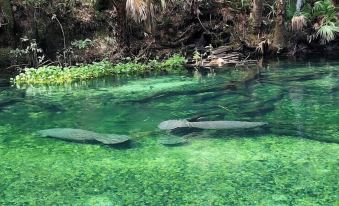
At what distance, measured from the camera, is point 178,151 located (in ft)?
15.4

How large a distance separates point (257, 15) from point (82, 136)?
28.8 ft

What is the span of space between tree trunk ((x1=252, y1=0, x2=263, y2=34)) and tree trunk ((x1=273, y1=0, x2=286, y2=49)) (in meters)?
0.52

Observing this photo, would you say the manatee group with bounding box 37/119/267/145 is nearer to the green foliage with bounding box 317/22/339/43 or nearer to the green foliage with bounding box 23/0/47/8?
the green foliage with bounding box 317/22/339/43

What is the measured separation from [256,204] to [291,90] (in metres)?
4.71

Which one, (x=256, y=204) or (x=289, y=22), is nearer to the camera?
(x=256, y=204)

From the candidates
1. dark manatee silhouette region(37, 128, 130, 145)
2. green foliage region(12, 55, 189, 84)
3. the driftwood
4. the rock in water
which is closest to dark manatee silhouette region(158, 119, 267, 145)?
the rock in water

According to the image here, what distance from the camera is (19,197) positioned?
3676mm

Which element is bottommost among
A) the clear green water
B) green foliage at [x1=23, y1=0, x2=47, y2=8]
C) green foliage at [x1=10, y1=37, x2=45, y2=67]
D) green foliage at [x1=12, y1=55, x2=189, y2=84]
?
the clear green water

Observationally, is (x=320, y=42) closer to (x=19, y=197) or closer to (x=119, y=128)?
(x=119, y=128)

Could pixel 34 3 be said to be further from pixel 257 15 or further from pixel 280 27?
pixel 280 27

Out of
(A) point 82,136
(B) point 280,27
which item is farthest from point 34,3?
(A) point 82,136

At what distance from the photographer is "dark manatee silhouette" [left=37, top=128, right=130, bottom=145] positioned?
5.16 metres

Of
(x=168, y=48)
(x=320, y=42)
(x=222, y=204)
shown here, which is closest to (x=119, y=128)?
(x=222, y=204)

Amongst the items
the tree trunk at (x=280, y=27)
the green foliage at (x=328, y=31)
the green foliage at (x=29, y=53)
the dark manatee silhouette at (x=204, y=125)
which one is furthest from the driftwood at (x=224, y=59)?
the dark manatee silhouette at (x=204, y=125)
